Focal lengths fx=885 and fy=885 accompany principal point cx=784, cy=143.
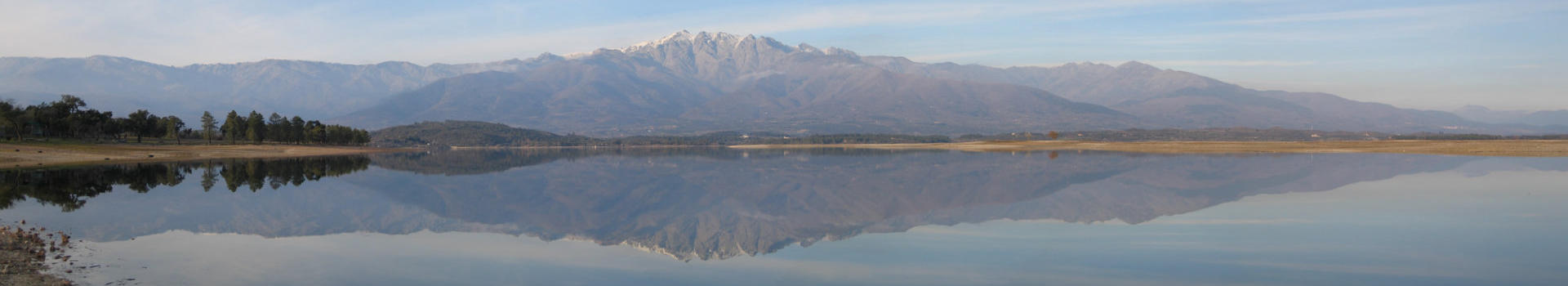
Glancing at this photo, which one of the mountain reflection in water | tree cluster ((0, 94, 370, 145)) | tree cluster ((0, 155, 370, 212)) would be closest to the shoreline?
the mountain reflection in water

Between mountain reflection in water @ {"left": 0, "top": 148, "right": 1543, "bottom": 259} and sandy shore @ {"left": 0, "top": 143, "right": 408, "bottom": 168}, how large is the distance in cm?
979

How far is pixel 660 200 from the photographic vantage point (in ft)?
104

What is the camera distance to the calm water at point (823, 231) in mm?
14234

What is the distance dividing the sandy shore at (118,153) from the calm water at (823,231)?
76.9ft

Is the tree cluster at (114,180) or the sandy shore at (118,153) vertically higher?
the sandy shore at (118,153)

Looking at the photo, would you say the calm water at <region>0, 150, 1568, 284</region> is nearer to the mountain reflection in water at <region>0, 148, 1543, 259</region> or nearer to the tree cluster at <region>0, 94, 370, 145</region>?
the mountain reflection in water at <region>0, 148, 1543, 259</region>

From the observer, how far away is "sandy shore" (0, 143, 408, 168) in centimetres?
5888


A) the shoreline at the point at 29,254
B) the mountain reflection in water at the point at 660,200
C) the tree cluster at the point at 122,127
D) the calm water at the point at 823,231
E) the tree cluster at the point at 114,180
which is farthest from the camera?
the tree cluster at the point at 122,127

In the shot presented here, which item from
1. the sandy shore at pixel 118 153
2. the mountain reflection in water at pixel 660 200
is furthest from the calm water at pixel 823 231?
the sandy shore at pixel 118 153

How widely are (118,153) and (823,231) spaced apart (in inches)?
2946

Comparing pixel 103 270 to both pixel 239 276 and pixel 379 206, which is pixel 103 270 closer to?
pixel 239 276

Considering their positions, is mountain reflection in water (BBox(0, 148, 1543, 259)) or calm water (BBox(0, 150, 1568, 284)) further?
mountain reflection in water (BBox(0, 148, 1543, 259))

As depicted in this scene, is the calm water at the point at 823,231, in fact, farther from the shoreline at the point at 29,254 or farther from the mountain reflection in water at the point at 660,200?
the shoreline at the point at 29,254

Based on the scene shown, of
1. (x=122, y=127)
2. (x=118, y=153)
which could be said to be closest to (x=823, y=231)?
(x=118, y=153)
